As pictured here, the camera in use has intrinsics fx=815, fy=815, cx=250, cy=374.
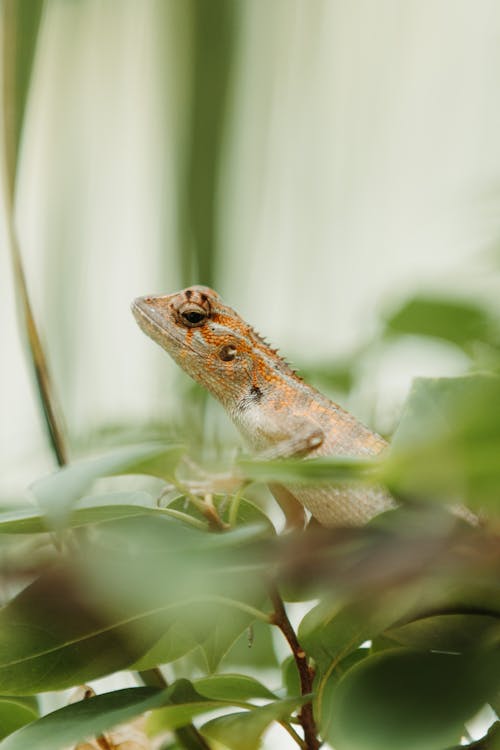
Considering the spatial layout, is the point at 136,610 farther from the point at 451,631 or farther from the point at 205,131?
the point at 205,131

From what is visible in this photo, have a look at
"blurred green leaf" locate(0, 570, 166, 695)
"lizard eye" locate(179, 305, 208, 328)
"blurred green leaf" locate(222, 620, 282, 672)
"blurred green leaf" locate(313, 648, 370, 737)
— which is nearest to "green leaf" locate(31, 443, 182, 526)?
"blurred green leaf" locate(0, 570, 166, 695)

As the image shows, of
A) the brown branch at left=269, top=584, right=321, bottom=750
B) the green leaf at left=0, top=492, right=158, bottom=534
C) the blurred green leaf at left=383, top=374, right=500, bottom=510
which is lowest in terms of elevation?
the brown branch at left=269, top=584, right=321, bottom=750

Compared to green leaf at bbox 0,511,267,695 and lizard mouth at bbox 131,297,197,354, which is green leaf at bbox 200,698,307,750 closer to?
green leaf at bbox 0,511,267,695

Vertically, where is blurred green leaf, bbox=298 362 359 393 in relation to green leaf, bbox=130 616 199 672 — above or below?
above

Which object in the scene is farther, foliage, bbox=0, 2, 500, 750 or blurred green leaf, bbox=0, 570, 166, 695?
blurred green leaf, bbox=0, 570, 166, 695

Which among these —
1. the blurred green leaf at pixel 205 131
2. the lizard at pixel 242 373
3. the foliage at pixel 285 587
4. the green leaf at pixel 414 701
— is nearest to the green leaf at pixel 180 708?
the foliage at pixel 285 587

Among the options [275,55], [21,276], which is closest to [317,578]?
[21,276]
